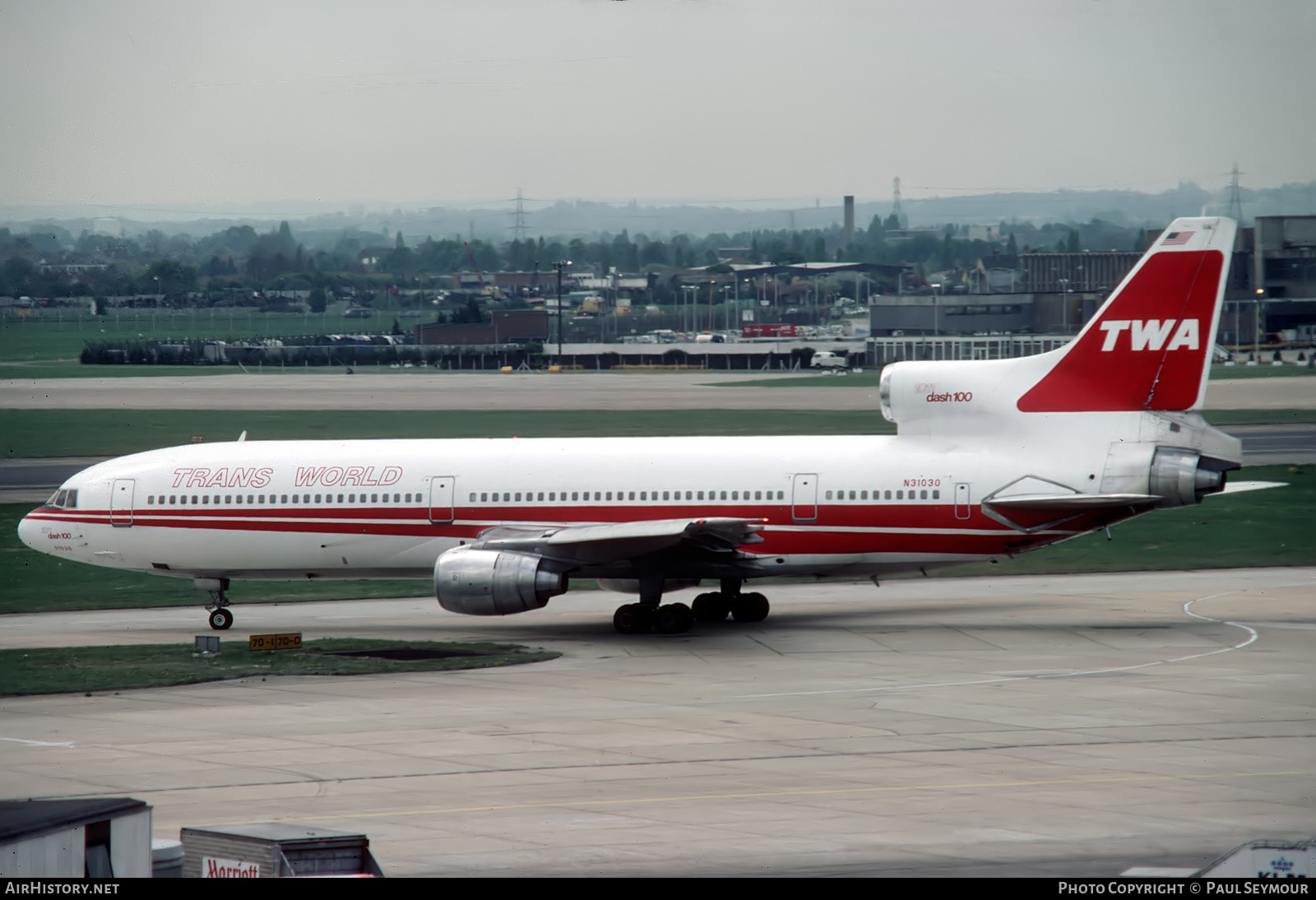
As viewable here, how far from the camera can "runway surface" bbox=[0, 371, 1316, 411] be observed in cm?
8288

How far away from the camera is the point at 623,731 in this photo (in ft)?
76.1

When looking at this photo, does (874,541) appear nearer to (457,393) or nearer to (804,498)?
(804,498)

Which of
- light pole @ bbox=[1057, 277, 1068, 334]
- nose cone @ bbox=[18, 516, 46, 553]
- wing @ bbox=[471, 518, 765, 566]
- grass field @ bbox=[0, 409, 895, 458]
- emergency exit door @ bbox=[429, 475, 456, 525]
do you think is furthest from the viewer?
light pole @ bbox=[1057, 277, 1068, 334]

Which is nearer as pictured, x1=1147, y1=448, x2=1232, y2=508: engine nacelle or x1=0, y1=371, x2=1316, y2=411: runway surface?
x1=1147, y1=448, x2=1232, y2=508: engine nacelle

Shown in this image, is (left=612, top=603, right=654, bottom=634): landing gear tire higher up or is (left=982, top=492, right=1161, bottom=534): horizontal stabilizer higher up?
(left=982, top=492, right=1161, bottom=534): horizontal stabilizer

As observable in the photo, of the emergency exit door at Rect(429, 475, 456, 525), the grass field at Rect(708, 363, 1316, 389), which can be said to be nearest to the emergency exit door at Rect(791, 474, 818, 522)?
the emergency exit door at Rect(429, 475, 456, 525)

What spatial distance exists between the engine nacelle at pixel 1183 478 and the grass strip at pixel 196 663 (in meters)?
12.7

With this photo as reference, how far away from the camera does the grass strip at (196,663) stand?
28062 mm

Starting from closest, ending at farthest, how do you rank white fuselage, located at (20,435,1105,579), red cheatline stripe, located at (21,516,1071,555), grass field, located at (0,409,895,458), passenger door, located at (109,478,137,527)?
red cheatline stripe, located at (21,516,1071,555) → white fuselage, located at (20,435,1105,579) → passenger door, located at (109,478,137,527) → grass field, located at (0,409,895,458)

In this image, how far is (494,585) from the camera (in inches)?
1204

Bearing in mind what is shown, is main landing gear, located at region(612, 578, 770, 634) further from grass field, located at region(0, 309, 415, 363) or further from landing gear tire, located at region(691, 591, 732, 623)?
grass field, located at region(0, 309, 415, 363)

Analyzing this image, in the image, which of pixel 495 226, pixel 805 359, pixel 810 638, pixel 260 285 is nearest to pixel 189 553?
pixel 810 638

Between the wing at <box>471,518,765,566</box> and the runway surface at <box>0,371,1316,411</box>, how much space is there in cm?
4837

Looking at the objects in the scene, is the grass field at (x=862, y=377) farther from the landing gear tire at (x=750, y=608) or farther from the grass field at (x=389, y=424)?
the landing gear tire at (x=750, y=608)
